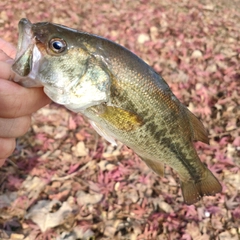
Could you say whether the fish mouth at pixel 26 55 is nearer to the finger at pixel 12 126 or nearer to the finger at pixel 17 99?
the finger at pixel 17 99

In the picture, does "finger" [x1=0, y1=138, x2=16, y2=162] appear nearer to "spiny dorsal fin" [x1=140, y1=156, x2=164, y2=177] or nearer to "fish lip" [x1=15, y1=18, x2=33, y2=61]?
"fish lip" [x1=15, y1=18, x2=33, y2=61]

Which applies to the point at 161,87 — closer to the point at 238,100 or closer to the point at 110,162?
the point at 110,162

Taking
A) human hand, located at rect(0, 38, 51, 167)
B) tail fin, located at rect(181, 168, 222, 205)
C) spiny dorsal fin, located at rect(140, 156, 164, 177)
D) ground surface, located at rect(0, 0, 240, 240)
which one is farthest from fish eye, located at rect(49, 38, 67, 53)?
ground surface, located at rect(0, 0, 240, 240)

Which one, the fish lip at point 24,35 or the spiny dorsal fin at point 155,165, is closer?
the fish lip at point 24,35

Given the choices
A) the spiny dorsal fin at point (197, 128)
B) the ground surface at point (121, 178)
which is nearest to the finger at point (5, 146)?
the spiny dorsal fin at point (197, 128)

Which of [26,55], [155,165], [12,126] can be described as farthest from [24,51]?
[155,165]

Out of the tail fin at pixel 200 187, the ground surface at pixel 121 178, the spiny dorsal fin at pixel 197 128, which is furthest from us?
the ground surface at pixel 121 178

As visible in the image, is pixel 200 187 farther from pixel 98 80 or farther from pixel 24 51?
pixel 24 51
